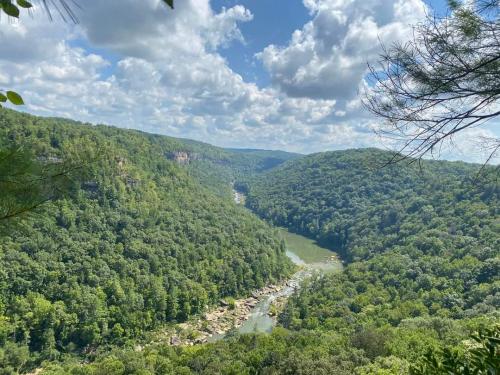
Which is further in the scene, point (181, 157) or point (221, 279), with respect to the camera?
point (181, 157)

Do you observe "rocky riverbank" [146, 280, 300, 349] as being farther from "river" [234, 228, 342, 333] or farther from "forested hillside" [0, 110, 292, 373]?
"forested hillside" [0, 110, 292, 373]

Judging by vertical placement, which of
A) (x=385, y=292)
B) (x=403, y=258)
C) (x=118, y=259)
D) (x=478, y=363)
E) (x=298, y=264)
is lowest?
(x=298, y=264)

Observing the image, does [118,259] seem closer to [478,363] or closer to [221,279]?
[221,279]

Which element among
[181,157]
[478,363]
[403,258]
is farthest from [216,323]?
[181,157]

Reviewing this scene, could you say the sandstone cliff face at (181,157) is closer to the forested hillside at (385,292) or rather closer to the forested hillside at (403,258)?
the forested hillside at (385,292)

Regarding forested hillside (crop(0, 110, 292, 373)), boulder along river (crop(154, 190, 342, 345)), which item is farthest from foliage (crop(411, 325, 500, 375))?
boulder along river (crop(154, 190, 342, 345))

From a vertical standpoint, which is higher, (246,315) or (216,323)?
(246,315)

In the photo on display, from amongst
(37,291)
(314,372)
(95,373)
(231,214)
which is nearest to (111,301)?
(37,291)

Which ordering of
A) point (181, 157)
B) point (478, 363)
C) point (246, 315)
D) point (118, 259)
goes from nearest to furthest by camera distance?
point (478, 363), point (246, 315), point (118, 259), point (181, 157)

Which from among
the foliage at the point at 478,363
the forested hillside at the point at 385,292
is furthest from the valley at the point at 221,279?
the foliage at the point at 478,363
